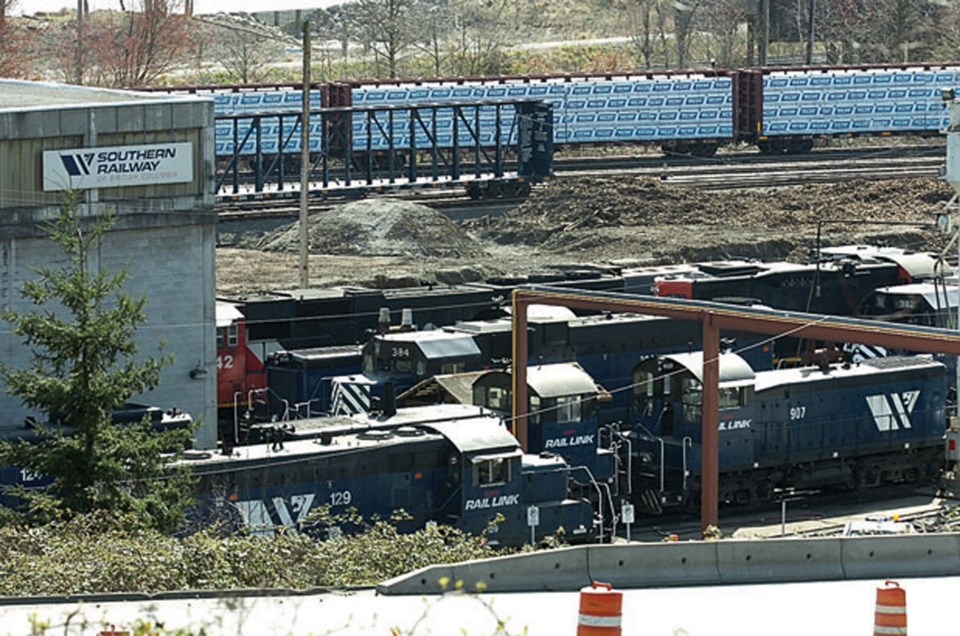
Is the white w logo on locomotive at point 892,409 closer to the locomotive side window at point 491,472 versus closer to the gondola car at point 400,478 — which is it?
the gondola car at point 400,478

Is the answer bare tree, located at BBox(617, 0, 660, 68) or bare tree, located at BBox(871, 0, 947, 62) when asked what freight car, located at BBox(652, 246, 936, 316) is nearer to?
bare tree, located at BBox(617, 0, 660, 68)

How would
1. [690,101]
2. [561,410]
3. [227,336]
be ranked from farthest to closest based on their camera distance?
[690,101] < [227,336] < [561,410]

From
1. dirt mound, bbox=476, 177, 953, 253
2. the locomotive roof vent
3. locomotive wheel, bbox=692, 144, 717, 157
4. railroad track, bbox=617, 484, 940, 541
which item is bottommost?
railroad track, bbox=617, 484, 940, 541

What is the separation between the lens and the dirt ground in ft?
159

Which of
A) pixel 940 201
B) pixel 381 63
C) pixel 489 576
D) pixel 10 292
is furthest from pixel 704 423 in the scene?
pixel 381 63

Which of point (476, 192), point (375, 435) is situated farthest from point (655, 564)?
point (476, 192)

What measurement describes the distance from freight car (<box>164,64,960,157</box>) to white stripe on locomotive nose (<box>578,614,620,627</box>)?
2078 inches

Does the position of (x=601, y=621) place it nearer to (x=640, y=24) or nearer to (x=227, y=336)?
(x=227, y=336)

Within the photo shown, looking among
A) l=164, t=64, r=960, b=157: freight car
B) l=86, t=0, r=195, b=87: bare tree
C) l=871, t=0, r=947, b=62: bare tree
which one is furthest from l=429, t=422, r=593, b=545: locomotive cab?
l=871, t=0, r=947, b=62: bare tree

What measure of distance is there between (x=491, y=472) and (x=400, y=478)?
1.33 metres

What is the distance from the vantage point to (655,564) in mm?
14102

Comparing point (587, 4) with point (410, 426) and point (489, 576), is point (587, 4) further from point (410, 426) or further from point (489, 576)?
point (489, 576)

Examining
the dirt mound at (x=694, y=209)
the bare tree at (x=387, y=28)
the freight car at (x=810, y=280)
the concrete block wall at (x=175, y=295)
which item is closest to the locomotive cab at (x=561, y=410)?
the concrete block wall at (x=175, y=295)

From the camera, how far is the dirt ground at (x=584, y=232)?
48562 mm
